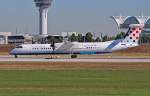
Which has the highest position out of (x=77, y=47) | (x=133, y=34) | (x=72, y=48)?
(x=133, y=34)

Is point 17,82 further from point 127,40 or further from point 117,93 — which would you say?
point 127,40

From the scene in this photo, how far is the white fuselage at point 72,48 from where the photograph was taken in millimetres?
99062

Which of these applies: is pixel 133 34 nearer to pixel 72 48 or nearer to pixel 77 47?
pixel 77 47

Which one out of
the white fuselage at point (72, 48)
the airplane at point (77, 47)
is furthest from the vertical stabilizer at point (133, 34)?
the white fuselage at point (72, 48)

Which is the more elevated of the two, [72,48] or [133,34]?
[133,34]

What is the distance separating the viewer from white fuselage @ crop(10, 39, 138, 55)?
99062 mm

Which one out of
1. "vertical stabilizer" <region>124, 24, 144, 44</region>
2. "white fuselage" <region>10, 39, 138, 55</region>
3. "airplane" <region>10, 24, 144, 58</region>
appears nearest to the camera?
"white fuselage" <region>10, 39, 138, 55</region>

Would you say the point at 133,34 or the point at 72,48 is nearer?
the point at 72,48

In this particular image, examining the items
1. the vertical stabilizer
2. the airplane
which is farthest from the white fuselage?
the vertical stabilizer

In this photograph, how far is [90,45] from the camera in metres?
101

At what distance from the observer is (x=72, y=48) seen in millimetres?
101938

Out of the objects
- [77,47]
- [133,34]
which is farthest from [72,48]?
[133,34]

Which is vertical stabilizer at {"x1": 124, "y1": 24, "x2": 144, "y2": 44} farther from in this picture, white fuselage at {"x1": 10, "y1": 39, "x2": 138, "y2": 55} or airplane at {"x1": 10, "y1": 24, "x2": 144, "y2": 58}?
white fuselage at {"x1": 10, "y1": 39, "x2": 138, "y2": 55}

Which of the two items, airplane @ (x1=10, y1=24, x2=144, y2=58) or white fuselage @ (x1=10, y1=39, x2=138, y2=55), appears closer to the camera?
white fuselage @ (x1=10, y1=39, x2=138, y2=55)
